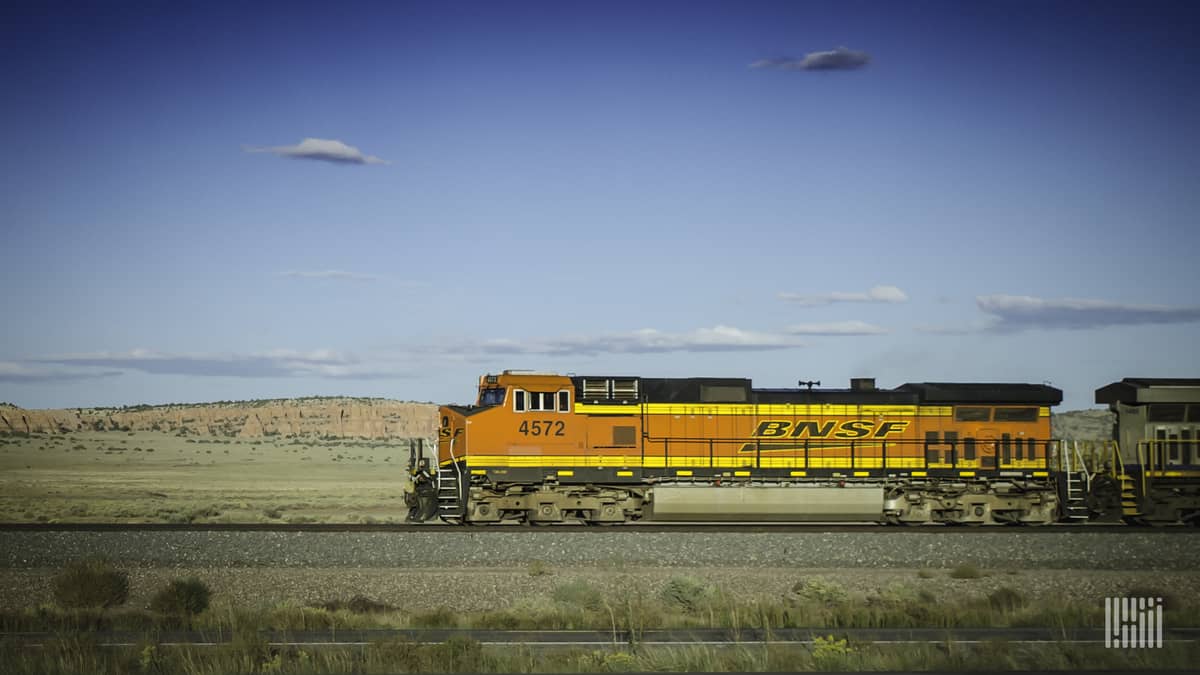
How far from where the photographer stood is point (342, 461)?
75.0 meters

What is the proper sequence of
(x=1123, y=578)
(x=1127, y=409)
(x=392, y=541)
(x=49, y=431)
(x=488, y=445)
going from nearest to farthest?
(x=1123, y=578), (x=392, y=541), (x=488, y=445), (x=1127, y=409), (x=49, y=431)

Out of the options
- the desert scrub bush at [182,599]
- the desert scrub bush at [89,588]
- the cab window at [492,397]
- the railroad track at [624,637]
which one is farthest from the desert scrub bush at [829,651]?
the cab window at [492,397]

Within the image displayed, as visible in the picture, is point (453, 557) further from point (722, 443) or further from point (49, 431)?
point (49, 431)

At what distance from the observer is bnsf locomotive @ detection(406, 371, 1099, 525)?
23.5 meters

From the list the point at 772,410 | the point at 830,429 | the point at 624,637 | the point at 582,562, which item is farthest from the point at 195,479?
the point at 624,637

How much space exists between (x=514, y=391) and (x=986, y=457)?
1068cm

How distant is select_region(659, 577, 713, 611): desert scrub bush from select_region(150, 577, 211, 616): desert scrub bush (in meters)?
7.07

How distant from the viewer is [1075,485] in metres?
24.4

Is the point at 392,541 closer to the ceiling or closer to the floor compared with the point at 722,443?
closer to the floor

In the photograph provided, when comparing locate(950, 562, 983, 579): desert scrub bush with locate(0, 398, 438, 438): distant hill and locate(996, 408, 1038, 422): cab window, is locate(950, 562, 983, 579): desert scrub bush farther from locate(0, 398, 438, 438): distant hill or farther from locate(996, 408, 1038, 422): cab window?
locate(0, 398, 438, 438): distant hill

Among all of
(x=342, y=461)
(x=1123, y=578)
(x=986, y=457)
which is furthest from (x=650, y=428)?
(x=342, y=461)

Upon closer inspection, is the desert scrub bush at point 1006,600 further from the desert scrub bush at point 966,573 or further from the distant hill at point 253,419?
the distant hill at point 253,419

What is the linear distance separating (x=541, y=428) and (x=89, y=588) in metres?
9.55

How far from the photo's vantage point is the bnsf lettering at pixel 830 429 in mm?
24281
